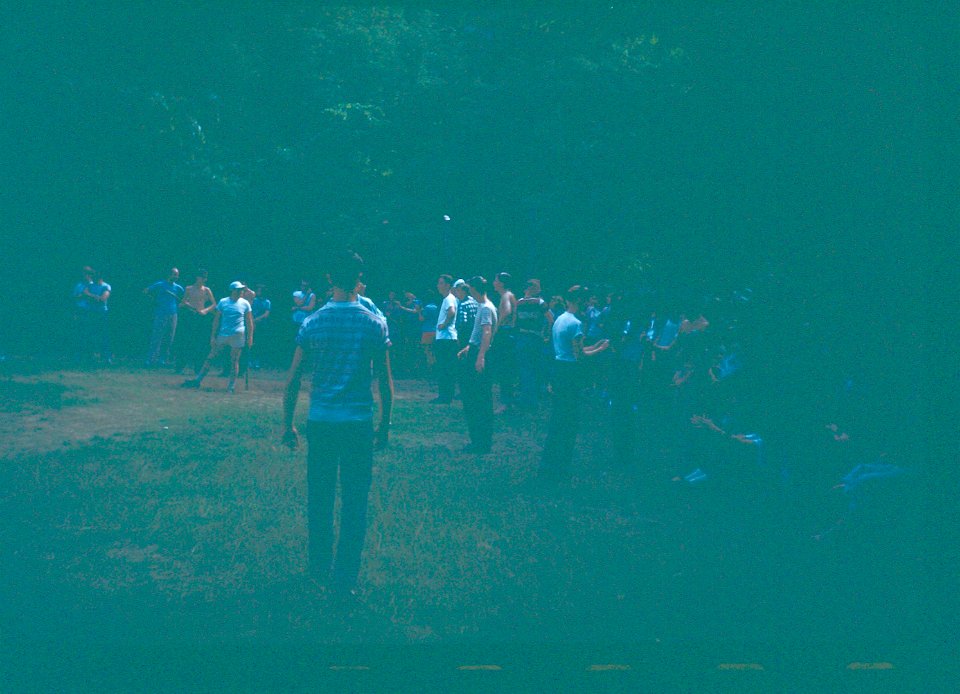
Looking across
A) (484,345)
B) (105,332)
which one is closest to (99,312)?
(105,332)

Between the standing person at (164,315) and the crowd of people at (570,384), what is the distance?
1.71 metres

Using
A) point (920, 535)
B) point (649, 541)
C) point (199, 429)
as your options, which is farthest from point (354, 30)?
point (920, 535)

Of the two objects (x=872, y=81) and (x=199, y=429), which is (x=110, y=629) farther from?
(x=199, y=429)

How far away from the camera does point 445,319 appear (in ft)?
39.4

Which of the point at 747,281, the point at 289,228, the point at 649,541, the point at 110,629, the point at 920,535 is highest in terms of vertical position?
the point at 289,228

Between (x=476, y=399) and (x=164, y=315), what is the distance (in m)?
11.4

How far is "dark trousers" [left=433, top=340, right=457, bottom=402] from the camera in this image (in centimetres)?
1255

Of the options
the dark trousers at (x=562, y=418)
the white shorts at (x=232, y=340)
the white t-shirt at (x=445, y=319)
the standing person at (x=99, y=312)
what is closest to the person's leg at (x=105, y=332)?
the standing person at (x=99, y=312)

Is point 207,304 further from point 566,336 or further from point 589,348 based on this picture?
point 589,348

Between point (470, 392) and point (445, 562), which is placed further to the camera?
point (470, 392)

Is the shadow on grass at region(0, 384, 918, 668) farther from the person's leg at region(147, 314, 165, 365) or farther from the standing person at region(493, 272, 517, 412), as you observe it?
the person's leg at region(147, 314, 165, 365)

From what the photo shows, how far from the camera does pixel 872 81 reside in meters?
5.17

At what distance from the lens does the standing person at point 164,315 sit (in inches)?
736

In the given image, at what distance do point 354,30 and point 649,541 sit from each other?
1776cm
